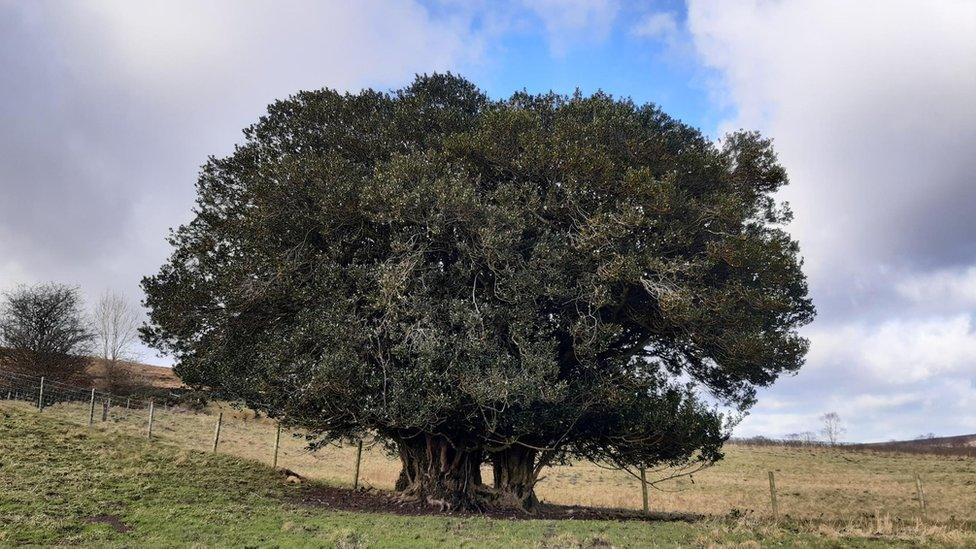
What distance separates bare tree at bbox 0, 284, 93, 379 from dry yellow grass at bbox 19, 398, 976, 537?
8.26 metres

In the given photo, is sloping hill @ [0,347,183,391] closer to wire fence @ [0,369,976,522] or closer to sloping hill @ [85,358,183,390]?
sloping hill @ [85,358,183,390]

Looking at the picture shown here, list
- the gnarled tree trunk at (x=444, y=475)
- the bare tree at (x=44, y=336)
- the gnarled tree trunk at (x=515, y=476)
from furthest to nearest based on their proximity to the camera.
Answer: the bare tree at (x=44, y=336), the gnarled tree trunk at (x=515, y=476), the gnarled tree trunk at (x=444, y=475)

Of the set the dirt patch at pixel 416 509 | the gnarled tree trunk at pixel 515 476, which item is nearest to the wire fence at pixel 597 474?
the dirt patch at pixel 416 509

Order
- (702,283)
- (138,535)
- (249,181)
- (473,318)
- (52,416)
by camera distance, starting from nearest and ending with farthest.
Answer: (138,535)
(473,318)
(702,283)
(249,181)
(52,416)

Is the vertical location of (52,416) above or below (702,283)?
below

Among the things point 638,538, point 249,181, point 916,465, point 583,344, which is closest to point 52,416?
point 249,181

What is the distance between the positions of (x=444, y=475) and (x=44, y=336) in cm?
3890

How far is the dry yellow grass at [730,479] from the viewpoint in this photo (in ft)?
84.7

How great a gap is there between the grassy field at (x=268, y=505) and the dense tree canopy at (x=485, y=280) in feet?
9.55

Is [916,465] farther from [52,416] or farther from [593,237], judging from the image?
[52,416]

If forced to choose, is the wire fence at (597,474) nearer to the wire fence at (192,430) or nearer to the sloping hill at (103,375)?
the wire fence at (192,430)

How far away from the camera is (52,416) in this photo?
2616 centimetres

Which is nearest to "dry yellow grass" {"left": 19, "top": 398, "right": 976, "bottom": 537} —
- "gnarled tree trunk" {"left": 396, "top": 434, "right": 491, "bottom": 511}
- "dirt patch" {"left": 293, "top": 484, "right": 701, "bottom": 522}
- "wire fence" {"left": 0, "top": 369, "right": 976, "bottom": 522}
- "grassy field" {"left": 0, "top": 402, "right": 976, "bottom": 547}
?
"wire fence" {"left": 0, "top": 369, "right": 976, "bottom": 522}

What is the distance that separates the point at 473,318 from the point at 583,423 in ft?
18.9
